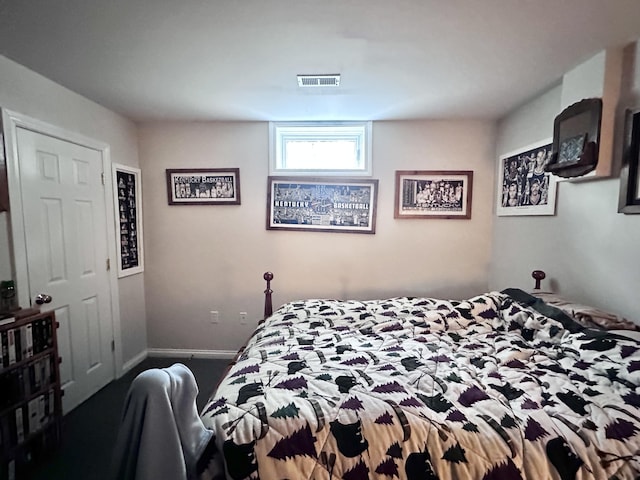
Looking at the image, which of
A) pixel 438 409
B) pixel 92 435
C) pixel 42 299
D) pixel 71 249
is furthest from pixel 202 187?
pixel 438 409

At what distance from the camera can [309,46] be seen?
1.73 meters

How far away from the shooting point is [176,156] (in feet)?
10.4

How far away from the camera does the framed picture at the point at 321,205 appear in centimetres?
312

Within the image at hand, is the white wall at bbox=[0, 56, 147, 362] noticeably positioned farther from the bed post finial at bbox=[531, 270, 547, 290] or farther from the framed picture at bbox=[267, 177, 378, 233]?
the bed post finial at bbox=[531, 270, 547, 290]

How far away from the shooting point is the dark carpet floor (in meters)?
1.81

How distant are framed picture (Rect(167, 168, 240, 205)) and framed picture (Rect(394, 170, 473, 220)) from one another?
5.53ft

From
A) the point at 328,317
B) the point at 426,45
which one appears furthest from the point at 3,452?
the point at 426,45

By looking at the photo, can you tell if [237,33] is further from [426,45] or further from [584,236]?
[584,236]

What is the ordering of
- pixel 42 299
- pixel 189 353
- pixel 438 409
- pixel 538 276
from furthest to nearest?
pixel 189 353 → pixel 538 276 → pixel 42 299 → pixel 438 409

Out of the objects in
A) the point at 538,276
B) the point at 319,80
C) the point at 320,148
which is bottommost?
the point at 538,276

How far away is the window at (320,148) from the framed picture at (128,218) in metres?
1.38

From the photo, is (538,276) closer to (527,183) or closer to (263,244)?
(527,183)

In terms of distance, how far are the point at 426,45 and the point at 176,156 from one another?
254 cm

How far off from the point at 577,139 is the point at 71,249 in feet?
11.7
